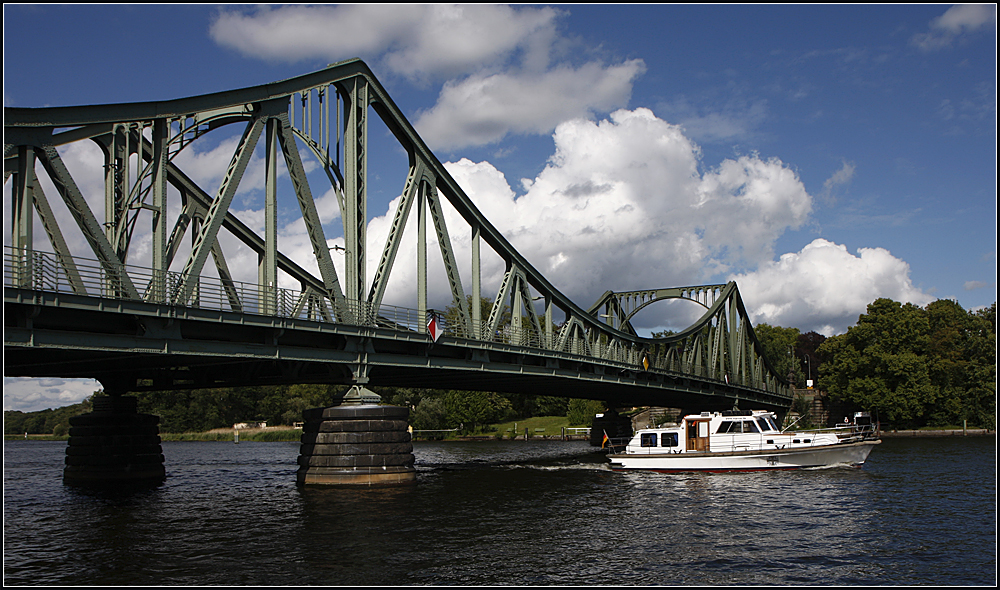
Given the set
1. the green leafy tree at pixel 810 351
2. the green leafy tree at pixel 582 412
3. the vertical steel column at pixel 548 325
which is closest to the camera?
the vertical steel column at pixel 548 325

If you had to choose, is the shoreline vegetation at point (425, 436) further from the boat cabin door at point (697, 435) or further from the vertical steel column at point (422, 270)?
the boat cabin door at point (697, 435)

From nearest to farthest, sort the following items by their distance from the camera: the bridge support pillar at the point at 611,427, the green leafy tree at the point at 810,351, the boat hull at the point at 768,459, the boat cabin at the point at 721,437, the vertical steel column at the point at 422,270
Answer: the vertical steel column at the point at 422,270 → the boat hull at the point at 768,459 → the boat cabin at the point at 721,437 → the bridge support pillar at the point at 611,427 → the green leafy tree at the point at 810,351

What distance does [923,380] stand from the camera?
292 feet

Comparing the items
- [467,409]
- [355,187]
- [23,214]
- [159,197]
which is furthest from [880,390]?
[23,214]

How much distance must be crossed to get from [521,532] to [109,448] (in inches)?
1013

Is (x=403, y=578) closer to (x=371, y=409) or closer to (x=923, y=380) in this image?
(x=371, y=409)

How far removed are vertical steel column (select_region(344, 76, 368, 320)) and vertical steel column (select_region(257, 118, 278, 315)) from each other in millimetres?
4016

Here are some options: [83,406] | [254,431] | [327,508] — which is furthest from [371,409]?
[83,406]

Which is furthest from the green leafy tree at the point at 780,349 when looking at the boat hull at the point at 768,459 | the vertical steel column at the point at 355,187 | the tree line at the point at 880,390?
the vertical steel column at the point at 355,187

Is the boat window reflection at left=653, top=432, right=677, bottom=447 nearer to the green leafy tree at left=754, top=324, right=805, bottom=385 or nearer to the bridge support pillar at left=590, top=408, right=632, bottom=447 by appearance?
the bridge support pillar at left=590, top=408, right=632, bottom=447

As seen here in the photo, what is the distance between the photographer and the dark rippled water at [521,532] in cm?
1856

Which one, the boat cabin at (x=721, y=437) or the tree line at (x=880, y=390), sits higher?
the tree line at (x=880, y=390)

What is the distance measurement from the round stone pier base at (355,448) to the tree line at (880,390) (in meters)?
57.6

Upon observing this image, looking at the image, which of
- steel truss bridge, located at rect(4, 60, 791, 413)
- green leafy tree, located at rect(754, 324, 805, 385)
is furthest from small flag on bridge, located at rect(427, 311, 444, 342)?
green leafy tree, located at rect(754, 324, 805, 385)
